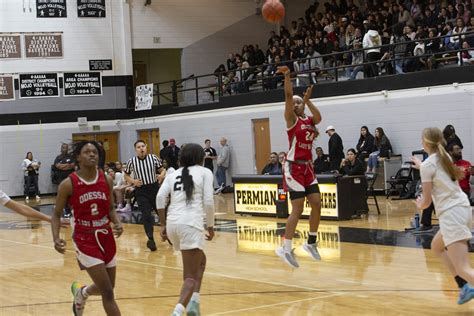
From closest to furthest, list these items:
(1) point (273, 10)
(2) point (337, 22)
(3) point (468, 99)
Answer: (1) point (273, 10) < (3) point (468, 99) < (2) point (337, 22)

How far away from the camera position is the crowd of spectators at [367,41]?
21766mm

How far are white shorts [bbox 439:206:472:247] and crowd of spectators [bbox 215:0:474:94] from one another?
43.4 feet

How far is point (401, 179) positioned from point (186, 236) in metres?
14.7

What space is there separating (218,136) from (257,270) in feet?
57.0

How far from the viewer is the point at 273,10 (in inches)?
541

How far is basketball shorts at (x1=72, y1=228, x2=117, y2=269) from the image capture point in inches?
274

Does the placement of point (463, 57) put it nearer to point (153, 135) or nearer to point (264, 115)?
point (264, 115)

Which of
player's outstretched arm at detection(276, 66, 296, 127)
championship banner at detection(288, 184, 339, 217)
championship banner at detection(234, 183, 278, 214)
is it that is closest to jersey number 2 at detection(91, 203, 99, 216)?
player's outstretched arm at detection(276, 66, 296, 127)

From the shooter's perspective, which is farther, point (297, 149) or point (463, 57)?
point (463, 57)

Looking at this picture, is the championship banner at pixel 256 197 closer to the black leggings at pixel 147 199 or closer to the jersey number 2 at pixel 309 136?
the black leggings at pixel 147 199

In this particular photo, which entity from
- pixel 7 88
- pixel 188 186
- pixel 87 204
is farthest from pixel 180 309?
pixel 7 88

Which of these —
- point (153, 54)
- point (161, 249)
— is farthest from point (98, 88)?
point (161, 249)

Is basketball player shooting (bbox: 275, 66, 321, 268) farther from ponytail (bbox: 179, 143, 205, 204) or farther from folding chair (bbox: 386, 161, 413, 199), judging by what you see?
folding chair (bbox: 386, 161, 413, 199)

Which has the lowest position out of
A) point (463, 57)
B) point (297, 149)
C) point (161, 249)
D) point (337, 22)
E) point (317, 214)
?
point (161, 249)
